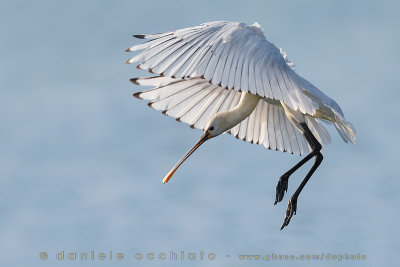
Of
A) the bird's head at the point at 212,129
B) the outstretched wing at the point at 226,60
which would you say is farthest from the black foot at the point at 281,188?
the outstretched wing at the point at 226,60

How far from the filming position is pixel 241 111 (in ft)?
62.1

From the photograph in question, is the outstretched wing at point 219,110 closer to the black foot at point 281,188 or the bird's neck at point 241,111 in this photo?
the bird's neck at point 241,111

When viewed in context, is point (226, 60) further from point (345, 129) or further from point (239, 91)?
point (345, 129)

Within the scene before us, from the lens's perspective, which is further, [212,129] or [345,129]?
[212,129]

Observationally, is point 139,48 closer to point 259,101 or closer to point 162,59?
point 162,59

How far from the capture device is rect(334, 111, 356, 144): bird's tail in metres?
18.0

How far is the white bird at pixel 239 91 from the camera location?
16.4 m

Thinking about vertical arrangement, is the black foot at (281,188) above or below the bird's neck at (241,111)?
below

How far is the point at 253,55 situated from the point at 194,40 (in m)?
1.00

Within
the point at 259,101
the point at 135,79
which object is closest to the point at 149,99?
the point at 135,79

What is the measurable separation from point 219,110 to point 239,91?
3.61 meters

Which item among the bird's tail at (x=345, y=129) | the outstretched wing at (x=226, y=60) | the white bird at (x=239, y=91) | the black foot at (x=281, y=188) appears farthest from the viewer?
the black foot at (x=281, y=188)

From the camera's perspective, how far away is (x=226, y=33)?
17.0 meters

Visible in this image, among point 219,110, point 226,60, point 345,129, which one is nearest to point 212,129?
point 219,110
